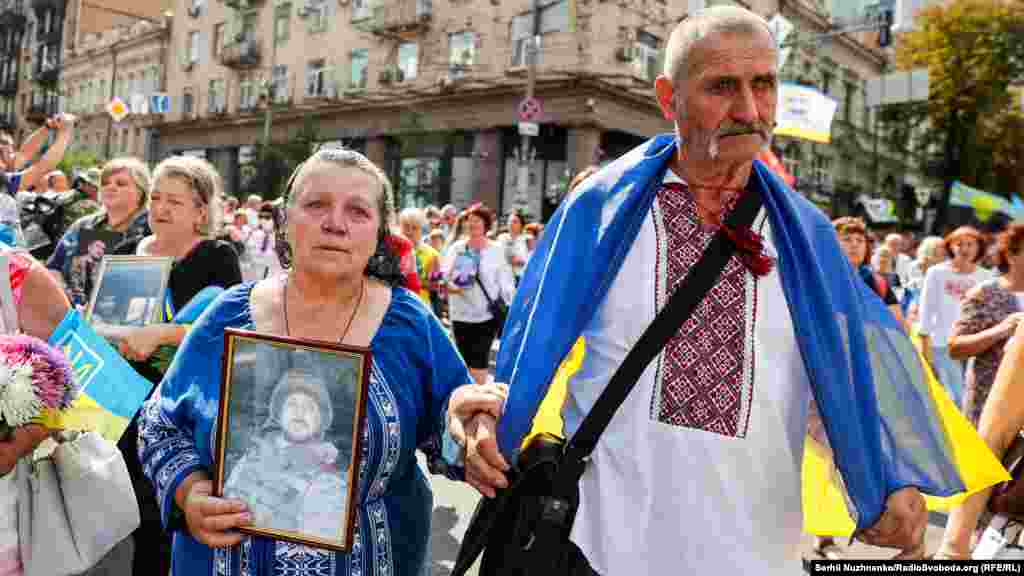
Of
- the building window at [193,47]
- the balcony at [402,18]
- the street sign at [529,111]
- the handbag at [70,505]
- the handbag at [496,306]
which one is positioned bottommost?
the handbag at [70,505]

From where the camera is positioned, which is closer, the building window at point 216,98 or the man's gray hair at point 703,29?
the man's gray hair at point 703,29

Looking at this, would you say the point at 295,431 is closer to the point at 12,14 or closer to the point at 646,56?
the point at 646,56

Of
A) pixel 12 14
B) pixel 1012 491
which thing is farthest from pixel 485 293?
pixel 12 14

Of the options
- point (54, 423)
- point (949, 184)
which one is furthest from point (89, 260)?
point (949, 184)

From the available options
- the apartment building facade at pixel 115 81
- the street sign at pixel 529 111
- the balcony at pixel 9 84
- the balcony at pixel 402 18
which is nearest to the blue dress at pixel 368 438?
the street sign at pixel 529 111

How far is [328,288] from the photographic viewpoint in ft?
7.39

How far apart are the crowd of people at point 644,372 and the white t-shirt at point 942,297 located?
675 centimetres

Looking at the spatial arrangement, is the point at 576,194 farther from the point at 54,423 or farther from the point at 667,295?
the point at 54,423

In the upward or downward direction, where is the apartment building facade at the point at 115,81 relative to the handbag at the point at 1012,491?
upward

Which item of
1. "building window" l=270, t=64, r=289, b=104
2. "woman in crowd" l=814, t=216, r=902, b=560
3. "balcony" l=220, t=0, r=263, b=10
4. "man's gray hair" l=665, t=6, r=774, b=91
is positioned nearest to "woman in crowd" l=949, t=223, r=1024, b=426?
"woman in crowd" l=814, t=216, r=902, b=560

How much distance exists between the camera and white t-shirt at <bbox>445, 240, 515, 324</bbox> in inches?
348

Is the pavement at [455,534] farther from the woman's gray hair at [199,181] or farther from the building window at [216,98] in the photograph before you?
the building window at [216,98]

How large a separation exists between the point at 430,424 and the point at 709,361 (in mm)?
722

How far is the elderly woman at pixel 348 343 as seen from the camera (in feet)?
7.06
